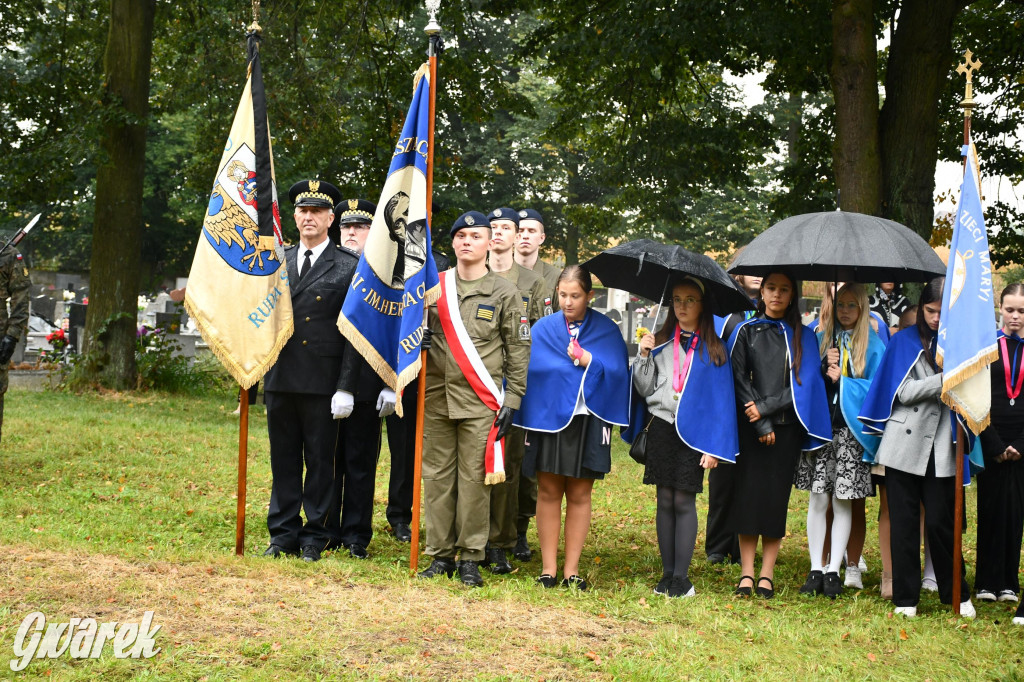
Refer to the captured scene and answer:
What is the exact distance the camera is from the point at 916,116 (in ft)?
36.6

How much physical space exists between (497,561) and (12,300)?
4.73m

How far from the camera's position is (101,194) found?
14438 millimetres

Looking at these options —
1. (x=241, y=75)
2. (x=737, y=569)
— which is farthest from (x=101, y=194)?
(x=737, y=569)

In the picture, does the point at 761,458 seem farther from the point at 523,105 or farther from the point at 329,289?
the point at 523,105

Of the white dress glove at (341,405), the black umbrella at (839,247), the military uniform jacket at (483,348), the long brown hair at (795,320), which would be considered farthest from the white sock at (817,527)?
the white dress glove at (341,405)

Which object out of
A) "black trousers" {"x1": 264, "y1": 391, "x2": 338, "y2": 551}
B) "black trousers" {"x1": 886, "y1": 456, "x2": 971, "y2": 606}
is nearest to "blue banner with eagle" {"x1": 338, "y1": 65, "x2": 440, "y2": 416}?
"black trousers" {"x1": 264, "y1": 391, "x2": 338, "y2": 551}

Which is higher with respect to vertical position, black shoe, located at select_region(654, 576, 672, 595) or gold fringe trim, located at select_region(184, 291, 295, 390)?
gold fringe trim, located at select_region(184, 291, 295, 390)

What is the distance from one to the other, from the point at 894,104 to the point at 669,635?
27.3ft

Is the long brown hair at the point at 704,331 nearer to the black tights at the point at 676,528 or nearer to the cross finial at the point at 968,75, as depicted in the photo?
the black tights at the point at 676,528

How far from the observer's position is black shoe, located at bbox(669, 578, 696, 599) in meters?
5.95

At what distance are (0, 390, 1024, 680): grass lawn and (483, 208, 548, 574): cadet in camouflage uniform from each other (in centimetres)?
31

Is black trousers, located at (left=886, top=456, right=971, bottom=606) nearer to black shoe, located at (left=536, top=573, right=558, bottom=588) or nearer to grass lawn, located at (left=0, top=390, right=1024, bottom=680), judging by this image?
grass lawn, located at (left=0, top=390, right=1024, bottom=680)

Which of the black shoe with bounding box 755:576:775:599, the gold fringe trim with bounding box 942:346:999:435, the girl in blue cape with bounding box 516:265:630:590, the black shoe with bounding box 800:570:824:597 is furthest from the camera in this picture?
the black shoe with bounding box 800:570:824:597

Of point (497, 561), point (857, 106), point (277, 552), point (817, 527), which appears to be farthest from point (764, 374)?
point (857, 106)
